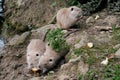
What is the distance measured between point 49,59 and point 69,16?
1.41 metres

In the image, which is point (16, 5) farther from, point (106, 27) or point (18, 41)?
point (106, 27)

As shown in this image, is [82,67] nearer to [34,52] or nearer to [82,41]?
[82,41]

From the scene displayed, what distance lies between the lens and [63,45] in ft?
26.7

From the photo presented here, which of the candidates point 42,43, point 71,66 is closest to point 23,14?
point 42,43

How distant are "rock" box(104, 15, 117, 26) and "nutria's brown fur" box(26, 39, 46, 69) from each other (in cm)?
157

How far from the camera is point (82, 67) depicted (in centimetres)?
726

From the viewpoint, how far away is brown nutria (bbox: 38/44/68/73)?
8.07 meters

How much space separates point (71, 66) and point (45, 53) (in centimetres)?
100

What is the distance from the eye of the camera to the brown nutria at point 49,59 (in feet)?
26.5

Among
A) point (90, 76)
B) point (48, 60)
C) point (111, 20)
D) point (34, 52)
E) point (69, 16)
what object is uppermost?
point (69, 16)

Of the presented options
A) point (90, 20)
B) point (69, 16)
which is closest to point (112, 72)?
point (69, 16)

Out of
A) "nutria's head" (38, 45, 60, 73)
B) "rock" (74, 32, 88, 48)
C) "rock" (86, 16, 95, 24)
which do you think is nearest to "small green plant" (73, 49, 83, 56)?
"rock" (74, 32, 88, 48)

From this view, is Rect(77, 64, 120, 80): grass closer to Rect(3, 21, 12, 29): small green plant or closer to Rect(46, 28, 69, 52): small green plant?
Rect(46, 28, 69, 52): small green plant

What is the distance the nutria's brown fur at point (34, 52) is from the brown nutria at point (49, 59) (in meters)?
0.20
